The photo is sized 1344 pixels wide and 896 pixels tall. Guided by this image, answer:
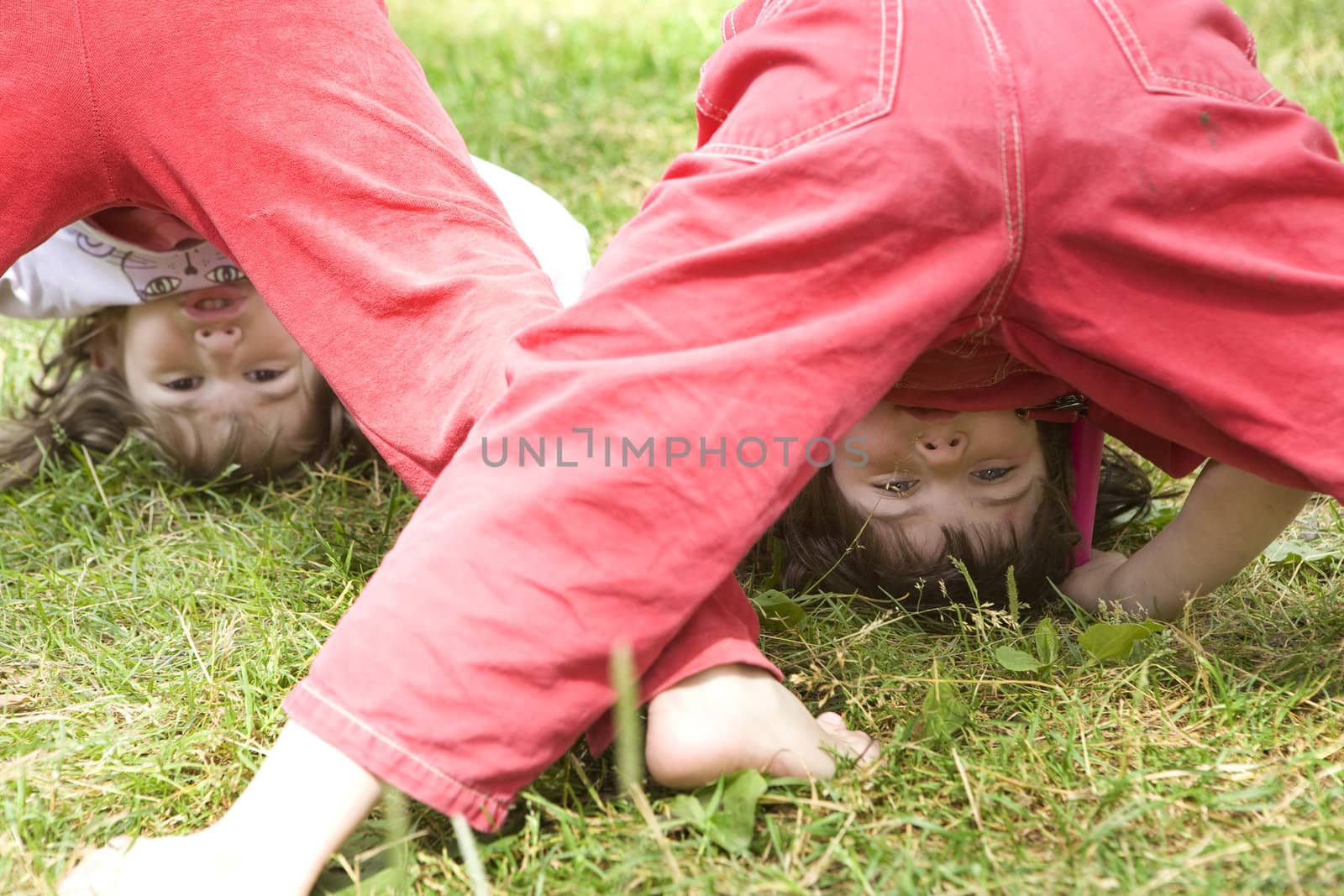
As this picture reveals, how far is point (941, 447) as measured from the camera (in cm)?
181

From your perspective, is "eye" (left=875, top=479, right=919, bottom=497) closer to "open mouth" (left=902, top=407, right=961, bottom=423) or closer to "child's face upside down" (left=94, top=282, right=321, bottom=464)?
"open mouth" (left=902, top=407, right=961, bottom=423)

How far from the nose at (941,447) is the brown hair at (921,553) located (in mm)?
100

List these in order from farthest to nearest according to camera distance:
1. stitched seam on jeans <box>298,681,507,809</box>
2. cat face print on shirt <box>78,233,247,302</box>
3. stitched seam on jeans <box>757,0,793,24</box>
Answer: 1. cat face print on shirt <box>78,233,247,302</box>
2. stitched seam on jeans <box>757,0,793,24</box>
3. stitched seam on jeans <box>298,681,507,809</box>

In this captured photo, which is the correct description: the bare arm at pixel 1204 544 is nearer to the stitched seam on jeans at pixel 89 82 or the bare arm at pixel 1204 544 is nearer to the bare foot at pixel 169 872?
the bare foot at pixel 169 872

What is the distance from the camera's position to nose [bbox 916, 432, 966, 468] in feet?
5.92

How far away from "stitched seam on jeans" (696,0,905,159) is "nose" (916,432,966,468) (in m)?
0.57

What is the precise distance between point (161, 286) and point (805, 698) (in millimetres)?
1388

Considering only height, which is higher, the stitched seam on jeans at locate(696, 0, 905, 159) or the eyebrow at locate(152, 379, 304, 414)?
the stitched seam on jeans at locate(696, 0, 905, 159)

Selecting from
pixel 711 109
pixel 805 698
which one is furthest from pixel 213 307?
pixel 805 698

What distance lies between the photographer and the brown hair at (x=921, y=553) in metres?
1.83

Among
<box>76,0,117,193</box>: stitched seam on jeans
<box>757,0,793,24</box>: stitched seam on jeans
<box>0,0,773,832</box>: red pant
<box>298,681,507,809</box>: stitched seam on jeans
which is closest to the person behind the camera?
<box>298,681,507,809</box>: stitched seam on jeans

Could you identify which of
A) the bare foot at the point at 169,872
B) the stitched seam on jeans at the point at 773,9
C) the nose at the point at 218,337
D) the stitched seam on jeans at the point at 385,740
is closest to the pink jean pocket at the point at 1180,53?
the stitched seam on jeans at the point at 773,9

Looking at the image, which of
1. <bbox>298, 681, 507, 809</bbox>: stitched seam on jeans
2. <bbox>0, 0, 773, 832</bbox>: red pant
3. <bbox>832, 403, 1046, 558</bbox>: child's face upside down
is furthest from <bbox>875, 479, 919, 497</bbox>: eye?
<bbox>298, 681, 507, 809</bbox>: stitched seam on jeans

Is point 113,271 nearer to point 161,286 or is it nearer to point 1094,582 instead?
point 161,286
